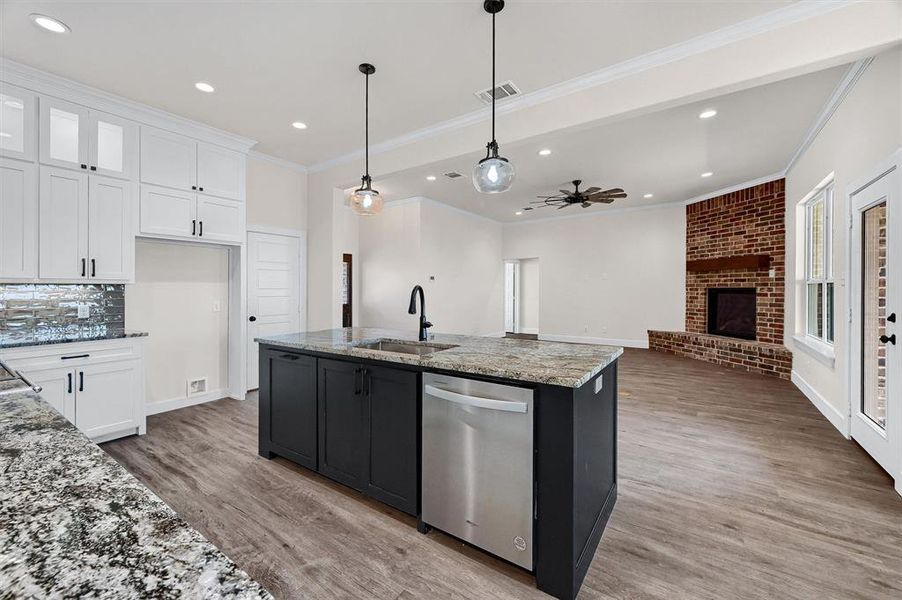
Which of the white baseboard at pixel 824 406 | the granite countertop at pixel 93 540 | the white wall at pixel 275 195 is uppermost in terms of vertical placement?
the white wall at pixel 275 195

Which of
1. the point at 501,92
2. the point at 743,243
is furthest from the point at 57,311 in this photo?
the point at 743,243

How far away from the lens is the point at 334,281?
5.09 m

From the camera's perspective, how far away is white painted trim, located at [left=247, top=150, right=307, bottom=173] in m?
4.78

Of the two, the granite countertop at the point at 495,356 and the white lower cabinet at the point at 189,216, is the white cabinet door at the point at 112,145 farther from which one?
the granite countertop at the point at 495,356

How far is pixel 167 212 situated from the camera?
12.6 ft

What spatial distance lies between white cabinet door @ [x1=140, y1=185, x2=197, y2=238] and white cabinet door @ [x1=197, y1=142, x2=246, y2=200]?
23cm

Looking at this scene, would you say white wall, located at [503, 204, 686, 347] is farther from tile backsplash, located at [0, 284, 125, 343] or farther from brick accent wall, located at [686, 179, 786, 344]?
tile backsplash, located at [0, 284, 125, 343]

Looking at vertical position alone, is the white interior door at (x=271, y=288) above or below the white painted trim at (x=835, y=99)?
below

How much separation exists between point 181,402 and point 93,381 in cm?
112

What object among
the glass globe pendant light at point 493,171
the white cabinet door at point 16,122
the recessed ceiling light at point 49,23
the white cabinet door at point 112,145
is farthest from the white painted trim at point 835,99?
the white cabinet door at point 16,122

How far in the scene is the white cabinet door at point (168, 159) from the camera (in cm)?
370

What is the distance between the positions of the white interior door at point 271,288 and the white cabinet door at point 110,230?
1260 mm

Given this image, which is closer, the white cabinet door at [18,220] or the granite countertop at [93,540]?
the granite countertop at [93,540]

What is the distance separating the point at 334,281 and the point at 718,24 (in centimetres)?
436
